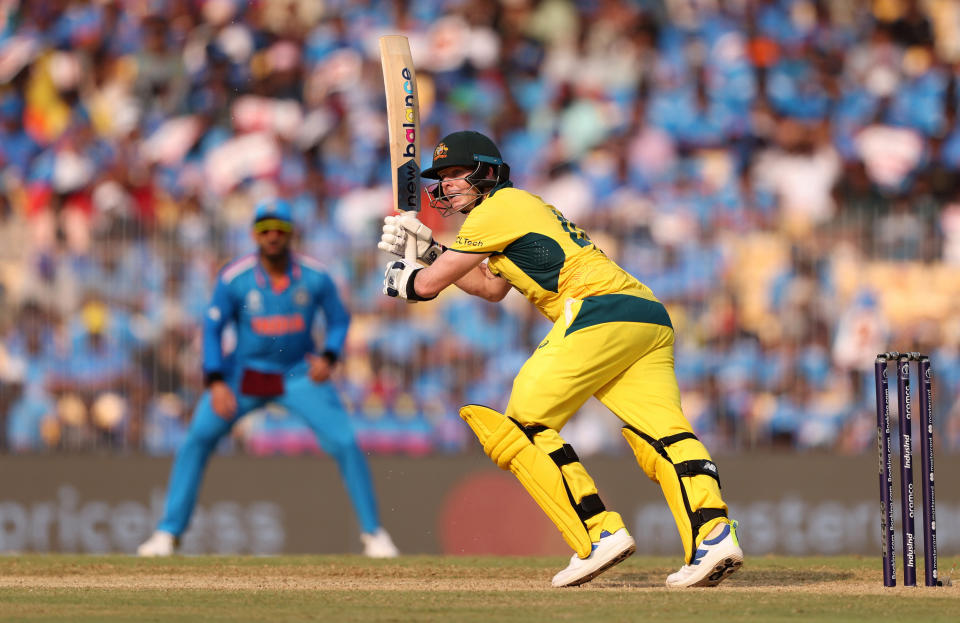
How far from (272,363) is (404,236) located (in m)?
3.11

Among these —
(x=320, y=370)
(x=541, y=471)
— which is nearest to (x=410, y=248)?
(x=541, y=471)

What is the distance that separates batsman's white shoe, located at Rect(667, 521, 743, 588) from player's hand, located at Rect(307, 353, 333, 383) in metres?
3.75

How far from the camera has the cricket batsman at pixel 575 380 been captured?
568 centimetres

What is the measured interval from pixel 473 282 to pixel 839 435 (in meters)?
4.38

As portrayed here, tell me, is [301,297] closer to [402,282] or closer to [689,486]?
[402,282]

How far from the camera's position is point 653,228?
10.0 metres

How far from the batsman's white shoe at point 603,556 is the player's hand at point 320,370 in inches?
141

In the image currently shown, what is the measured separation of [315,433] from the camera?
900cm

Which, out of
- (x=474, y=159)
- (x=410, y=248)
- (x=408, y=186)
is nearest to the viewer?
(x=474, y=159)

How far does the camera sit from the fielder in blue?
29.2 feet

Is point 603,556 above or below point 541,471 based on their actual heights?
below

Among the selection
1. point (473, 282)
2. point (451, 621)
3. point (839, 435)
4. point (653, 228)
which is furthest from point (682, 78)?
point (451, 621)

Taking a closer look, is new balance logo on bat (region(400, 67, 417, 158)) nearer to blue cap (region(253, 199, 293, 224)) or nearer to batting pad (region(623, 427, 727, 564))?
batting pad (region(623, 427, 727, 564))

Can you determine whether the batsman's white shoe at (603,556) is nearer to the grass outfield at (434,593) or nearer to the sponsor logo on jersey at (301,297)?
the grass outfield at (434,593)
